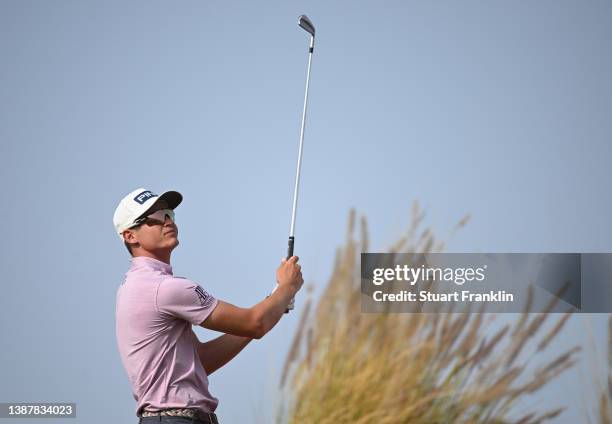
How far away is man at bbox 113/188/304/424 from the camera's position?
265 centimetres

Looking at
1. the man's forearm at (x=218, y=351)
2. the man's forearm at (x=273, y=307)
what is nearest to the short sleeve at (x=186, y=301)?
the man's forearm at (x=273, y=307)

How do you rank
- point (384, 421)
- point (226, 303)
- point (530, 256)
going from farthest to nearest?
point (530, 256), point (226, 303), point (384, 421)

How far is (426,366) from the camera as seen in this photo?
8.47 feet

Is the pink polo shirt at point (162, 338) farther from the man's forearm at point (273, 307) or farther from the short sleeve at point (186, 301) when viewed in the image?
the man's forearm at point (273, 307)

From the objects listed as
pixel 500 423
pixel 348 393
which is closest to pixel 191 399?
pixel 348 393

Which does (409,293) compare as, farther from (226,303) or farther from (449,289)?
(226,303)

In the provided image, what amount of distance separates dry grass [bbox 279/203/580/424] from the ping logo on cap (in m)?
0.66

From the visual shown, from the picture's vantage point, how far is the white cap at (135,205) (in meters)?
2.88

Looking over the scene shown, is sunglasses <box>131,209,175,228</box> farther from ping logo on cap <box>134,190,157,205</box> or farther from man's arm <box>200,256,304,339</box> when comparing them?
man's arm <box>200,256,304,339</box>

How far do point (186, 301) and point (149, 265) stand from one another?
0.76 feet

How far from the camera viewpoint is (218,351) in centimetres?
310

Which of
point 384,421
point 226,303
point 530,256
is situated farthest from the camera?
point 530,256

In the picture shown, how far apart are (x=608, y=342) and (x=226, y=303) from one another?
1083 millimetres

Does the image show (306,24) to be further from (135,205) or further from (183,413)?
(183,413)
